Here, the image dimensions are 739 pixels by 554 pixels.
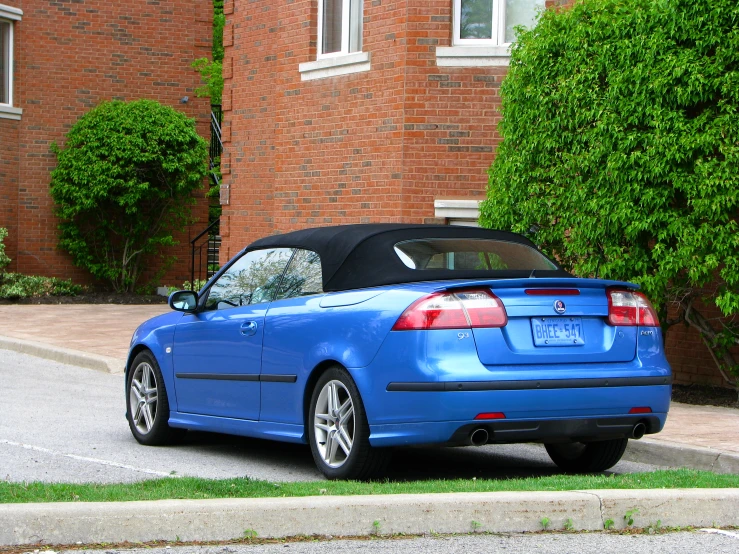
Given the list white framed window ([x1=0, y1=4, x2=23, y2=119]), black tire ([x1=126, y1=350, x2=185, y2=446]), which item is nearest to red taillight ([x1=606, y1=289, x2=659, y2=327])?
black tire ([x1=126, y1=350, x2=185, y2=446])

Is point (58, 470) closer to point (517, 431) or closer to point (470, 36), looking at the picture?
point (517, 431)

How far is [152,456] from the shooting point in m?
8.55

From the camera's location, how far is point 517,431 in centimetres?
674

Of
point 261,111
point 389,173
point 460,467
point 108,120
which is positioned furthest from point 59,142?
point 460,467

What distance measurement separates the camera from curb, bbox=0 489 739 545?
5379 millimetres

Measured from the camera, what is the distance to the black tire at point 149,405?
894 cm

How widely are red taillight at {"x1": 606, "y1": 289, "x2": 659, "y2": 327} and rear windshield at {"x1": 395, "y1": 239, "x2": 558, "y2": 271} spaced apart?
84 cm

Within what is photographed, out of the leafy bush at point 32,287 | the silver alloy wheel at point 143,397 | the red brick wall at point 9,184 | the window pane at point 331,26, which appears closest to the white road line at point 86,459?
the silver alloy wheel at point 143,397

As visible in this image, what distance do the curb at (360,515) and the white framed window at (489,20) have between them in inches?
371

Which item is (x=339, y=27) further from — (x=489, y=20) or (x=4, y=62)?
(x=4, y=62)

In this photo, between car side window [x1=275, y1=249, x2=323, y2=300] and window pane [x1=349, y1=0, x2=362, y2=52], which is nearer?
car side window [x1=275, y1=249, x2=323, y2=300]

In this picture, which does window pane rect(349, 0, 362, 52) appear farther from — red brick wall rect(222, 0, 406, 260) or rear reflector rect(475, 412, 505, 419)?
rear reflector rect(475, 412, 505, 419)

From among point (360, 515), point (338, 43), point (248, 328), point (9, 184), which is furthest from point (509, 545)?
point (9, 184)

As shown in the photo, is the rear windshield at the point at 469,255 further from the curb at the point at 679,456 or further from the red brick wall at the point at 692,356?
the red brick wall at the point at 692,356
